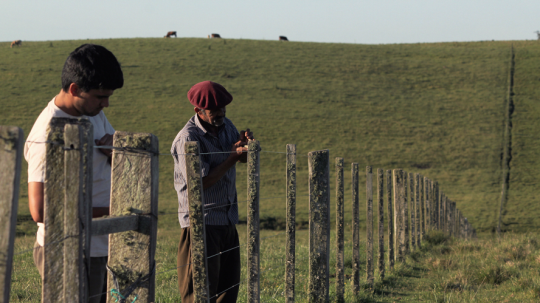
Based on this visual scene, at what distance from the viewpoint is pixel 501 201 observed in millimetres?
22891

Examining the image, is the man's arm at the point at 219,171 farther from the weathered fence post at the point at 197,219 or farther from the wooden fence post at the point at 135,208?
the wooden fence post at the point at 135,208

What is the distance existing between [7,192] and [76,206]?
0.81 ft

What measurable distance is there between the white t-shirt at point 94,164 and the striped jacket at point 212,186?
916mm

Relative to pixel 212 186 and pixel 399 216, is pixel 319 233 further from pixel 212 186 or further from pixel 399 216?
pixel 399 216

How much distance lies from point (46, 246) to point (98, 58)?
85 cm

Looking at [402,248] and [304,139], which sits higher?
[304,139]

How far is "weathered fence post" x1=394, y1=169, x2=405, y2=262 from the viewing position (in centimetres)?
865

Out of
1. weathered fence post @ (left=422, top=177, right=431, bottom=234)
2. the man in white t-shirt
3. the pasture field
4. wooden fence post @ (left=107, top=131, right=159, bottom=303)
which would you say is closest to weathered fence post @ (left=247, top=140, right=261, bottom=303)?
the man in white t-shirt

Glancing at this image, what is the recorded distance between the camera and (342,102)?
36469 mm

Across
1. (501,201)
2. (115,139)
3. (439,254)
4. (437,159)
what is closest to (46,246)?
A: (115,139)

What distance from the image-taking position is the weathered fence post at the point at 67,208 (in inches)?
67.2

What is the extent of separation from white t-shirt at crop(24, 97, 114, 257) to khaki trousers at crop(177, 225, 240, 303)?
103cm

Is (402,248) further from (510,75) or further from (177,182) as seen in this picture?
(510,75)

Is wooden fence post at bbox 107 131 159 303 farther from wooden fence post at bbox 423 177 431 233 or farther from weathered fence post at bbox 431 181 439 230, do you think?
weathered fence post at bbox 431 181 439 230
